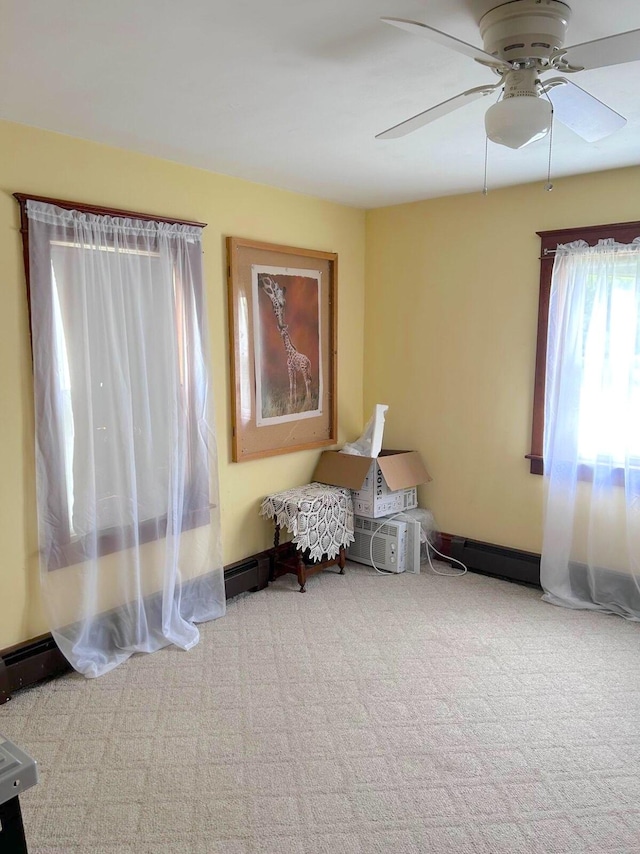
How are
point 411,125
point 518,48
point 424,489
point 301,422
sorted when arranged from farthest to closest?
point 424,489 < point 301,422 < point 411,125 < point 518,48

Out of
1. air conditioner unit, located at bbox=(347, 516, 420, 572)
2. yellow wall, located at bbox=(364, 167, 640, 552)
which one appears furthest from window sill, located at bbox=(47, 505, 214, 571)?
yellow wall, located at bbox=(364, 167, 640, 552)

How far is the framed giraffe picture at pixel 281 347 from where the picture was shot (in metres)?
3.67

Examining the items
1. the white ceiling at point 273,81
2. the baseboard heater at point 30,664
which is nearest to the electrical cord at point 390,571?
the baseboard heater at point 30,664

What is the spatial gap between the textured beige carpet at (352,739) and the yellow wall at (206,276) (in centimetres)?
60

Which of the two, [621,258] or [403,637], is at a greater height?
[621,258]

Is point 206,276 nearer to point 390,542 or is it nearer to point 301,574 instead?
point 301,574

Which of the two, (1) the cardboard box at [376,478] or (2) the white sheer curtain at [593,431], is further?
(1) the cardboard box at [376,478]

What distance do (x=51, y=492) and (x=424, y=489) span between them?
260cm

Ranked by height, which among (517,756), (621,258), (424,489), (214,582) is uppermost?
(621,258)

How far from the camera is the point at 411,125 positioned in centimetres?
206

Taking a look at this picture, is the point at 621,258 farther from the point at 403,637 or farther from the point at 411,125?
the point at 403,637

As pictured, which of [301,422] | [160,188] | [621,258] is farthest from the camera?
[301,422]

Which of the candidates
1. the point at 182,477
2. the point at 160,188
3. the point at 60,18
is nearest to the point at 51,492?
the point at 182,477

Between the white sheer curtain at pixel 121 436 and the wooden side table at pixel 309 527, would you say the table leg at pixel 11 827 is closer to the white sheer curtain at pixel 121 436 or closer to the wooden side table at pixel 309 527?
the white sheer curtain at pixel 121 436
